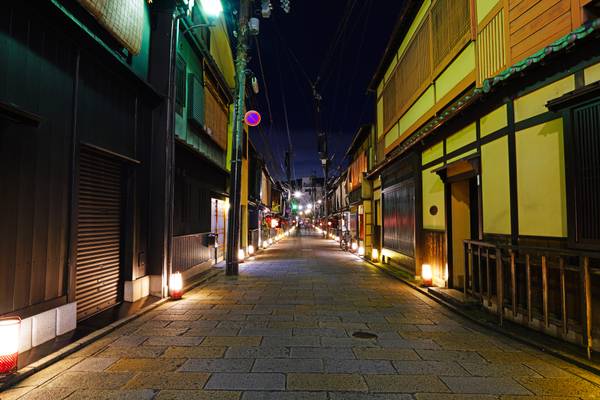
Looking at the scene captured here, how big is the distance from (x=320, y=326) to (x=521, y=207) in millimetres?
5167

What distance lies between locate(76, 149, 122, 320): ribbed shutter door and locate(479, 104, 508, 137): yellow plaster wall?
32.2 ft

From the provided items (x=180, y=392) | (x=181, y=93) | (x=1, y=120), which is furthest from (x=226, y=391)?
(x=181, y=93)

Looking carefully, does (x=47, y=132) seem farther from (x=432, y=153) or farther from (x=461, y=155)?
(x=432, y=153)

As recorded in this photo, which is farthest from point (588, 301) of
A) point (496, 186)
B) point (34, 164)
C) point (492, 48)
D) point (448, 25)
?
point (34, 164)

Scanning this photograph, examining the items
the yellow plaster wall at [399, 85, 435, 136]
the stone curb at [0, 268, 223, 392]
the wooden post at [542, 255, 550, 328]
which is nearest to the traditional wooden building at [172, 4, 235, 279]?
the stone curb at [0, 268, 223, 392]

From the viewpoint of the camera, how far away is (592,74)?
5.74 metres

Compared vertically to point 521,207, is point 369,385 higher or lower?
lower

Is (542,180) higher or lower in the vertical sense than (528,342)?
higher

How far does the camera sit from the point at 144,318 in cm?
834

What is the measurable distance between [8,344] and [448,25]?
44.3 ft

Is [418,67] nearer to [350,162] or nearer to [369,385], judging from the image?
[369,385]

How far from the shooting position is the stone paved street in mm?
4605

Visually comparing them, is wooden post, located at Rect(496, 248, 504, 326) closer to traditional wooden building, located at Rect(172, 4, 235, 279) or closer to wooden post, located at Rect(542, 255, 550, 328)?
wooden post, located at Rect(542, 255, 550, 328)

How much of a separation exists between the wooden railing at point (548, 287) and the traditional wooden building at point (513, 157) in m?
0.02
